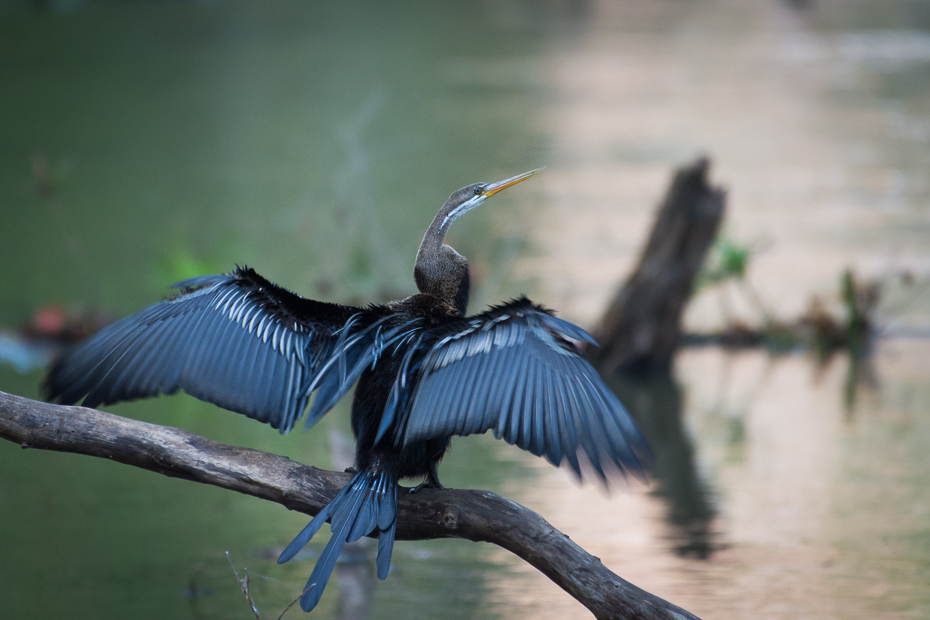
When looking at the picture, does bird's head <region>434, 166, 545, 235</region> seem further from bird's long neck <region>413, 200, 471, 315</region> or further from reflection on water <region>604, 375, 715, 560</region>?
reflection on water <region>604, 375, 715, 560</region>

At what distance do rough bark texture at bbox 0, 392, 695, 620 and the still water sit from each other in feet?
1.32

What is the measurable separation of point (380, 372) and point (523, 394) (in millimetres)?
472

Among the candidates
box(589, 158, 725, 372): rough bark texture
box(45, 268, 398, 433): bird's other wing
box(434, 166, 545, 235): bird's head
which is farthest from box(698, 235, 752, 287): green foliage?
box(45, 268, 398, 433): bird's other wing

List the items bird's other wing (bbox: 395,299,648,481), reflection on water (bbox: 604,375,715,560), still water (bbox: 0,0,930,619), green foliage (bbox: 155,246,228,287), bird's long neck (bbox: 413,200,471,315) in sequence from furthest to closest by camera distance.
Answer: green foliage (bbox: 155,246,228,287)
reflection on water (bbox: 604,375,715,560)
still water (bbox: 0,0,930,619)
bird's long neck (bbox: 413,200,471,315)
bird's other wing (bbox: 395,299,648,481)

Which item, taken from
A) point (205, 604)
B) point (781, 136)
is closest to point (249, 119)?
point (781, 136)

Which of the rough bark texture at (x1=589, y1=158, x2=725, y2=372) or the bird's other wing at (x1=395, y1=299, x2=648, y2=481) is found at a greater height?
the rough bark texture at (x1=589, y1=158, x2=725, y2=372)

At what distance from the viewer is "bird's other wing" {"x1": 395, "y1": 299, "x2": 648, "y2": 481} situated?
252cm

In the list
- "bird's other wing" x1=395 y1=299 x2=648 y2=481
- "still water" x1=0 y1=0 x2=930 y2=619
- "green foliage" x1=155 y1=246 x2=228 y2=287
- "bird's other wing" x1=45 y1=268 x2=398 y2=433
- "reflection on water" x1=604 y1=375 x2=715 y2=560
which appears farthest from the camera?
"green foliage" x1=155 y1=246 x2=228 y2=287

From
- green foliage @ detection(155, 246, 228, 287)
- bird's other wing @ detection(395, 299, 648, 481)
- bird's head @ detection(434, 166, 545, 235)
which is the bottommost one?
bird's other wing @ detection(395, 299, 648, 481)

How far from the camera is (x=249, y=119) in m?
13.8

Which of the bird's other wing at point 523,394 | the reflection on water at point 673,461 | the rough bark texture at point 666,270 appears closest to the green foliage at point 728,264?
the rough bark texture at point 666,270

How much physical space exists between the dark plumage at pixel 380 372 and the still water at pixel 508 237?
0.65 meters

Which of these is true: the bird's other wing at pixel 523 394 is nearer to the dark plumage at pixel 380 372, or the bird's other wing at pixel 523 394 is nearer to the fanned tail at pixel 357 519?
the dark plumage at pixel 380 372

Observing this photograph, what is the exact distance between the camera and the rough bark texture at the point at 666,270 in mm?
6480
